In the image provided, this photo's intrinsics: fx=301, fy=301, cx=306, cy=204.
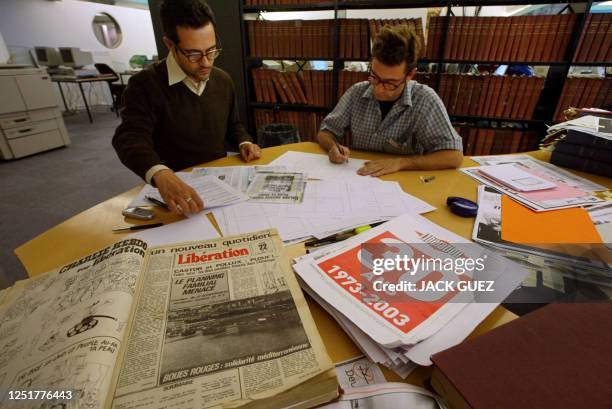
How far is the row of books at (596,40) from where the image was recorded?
196cm

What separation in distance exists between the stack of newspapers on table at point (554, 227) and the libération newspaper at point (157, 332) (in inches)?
19.7

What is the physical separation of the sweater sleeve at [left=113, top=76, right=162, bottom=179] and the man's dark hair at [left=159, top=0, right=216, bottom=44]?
10.8 inches

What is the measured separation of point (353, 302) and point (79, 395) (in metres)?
0.37

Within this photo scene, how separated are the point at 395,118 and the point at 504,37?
144 cm

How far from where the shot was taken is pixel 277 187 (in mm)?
981

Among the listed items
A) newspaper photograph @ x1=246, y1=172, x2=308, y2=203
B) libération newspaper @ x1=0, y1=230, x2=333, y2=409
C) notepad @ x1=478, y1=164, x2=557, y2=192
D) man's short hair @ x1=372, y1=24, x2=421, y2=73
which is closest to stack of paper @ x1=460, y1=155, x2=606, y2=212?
notepad @ x1=478, y1=164, x2=557, y2=192

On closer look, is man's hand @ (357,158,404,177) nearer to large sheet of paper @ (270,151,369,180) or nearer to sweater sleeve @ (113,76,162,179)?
large sheet of paper @ (270,151,369,180)

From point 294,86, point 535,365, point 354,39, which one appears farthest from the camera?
point 294,86

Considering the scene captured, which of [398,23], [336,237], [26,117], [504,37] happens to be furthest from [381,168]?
[26,117]

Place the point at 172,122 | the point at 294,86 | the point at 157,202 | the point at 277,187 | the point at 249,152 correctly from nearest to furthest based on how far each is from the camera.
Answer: the point at 157,202 < the point at 277,187 < the point at 249,152 < the point at 172,122 < the point at 294,86

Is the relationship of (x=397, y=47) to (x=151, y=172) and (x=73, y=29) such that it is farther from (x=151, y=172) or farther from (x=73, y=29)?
(x=73, y=29)

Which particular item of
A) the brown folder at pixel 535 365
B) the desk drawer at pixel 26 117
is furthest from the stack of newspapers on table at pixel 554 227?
the desk drawer at pixel 26 117

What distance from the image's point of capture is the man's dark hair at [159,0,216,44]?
1.11 m

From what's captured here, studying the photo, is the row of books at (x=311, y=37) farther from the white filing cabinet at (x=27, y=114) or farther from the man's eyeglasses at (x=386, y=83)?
the white filing cabinet at (x=27, y=114)
